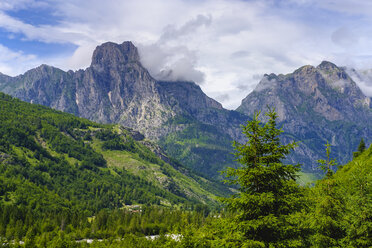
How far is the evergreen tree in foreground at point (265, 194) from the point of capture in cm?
2839

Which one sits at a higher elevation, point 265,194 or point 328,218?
point 265,194

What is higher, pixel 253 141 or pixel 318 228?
pixel 253 141

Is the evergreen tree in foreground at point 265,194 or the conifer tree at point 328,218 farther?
the conifer tree at point 328,218

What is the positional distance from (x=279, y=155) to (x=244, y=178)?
414cm

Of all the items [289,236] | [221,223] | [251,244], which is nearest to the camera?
[251,244]

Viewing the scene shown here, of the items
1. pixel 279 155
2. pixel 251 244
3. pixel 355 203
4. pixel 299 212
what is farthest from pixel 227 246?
pixel 355 203

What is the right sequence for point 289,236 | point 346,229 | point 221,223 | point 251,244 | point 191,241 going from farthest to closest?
point 191,241, point 346,229, point 221,223, point 289,236, point 251,244

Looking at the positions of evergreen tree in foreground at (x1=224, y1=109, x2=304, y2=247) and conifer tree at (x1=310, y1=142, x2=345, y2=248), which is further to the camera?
conifer tree at (x1=310, y1=142, x2=345, y2=248)

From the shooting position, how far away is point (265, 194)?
2878 centimetres

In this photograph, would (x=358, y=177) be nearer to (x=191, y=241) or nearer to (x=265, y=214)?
(x=265, y=214)

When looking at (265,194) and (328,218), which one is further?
(328,218)

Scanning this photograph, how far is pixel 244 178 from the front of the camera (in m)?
30.3

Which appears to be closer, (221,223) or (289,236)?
(289,236)

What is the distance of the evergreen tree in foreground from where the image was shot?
28391 mm
